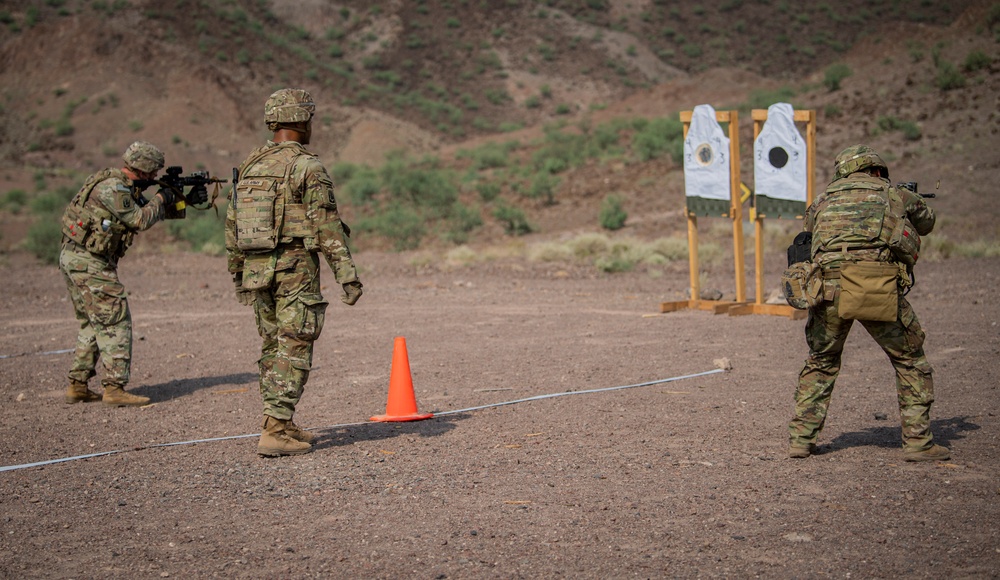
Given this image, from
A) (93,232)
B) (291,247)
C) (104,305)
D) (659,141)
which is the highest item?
(659,141)

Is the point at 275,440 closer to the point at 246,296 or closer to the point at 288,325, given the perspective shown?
the point at 288,325

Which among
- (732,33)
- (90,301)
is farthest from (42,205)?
(732,33)

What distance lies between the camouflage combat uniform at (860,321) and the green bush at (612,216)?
18.2 meters

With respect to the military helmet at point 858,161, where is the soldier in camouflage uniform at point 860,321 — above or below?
below

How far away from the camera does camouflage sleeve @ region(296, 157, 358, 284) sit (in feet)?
21.0

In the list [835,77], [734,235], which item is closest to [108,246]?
[734,235]

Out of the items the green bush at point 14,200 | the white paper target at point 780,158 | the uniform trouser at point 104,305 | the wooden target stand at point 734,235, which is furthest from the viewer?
the green bush at point 14,200

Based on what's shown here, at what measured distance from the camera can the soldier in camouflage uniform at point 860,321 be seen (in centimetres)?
601

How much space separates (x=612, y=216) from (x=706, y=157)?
11.6 m

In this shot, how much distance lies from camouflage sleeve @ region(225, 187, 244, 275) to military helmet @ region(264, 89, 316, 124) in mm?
585

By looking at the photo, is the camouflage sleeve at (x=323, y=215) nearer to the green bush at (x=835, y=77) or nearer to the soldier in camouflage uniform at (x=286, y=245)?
the soldier in camouflage uniform at (x=286, y=245)

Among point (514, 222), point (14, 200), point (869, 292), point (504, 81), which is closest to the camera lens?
point (869, 292)

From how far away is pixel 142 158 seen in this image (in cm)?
873

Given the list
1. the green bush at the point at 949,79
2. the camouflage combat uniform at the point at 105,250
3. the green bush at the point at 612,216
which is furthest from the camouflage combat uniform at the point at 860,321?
the green bush at the point at 949,79
